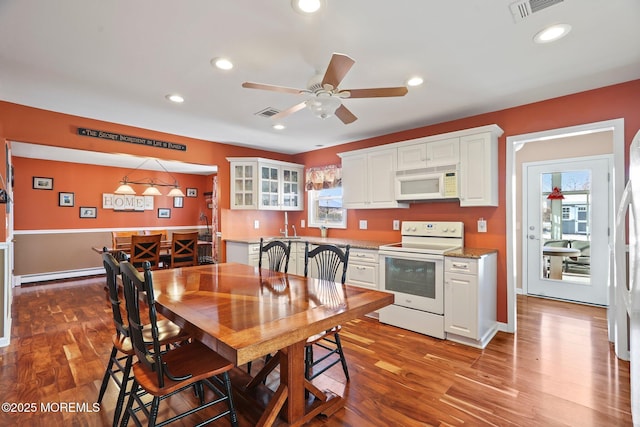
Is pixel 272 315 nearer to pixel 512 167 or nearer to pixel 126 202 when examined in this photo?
pixel 512 167

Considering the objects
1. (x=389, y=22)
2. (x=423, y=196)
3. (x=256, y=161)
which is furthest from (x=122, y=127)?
(x=423, y=196)

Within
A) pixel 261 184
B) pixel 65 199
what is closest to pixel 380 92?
pixel 261 184

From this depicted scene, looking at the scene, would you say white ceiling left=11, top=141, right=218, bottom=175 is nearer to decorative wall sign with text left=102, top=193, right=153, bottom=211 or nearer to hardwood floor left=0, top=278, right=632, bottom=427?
decorative wall sign with text left=102, top=193, right=153, bottom=211

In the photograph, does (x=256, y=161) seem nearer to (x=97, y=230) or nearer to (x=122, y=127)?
(x=122, y=127)

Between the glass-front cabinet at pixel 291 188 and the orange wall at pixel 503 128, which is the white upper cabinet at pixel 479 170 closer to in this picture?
the orange wall at pixel 503 128

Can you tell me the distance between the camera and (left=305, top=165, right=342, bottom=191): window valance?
487 cm

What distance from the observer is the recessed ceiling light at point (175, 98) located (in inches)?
115

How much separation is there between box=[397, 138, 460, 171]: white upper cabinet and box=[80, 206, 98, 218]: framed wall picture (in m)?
6.44

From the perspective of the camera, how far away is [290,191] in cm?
534

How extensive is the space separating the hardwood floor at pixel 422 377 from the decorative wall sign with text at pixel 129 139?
224 cm

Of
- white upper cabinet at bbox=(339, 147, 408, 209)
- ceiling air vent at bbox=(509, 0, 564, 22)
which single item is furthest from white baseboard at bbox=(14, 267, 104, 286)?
ceiling air vent at bbox=(509, 0, 564, 22)

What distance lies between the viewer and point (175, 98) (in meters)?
2.99

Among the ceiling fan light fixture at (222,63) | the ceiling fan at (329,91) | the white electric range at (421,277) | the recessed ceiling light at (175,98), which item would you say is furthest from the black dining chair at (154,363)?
the white electric range at (421,277)

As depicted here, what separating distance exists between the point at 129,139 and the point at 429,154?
3.72 meters
